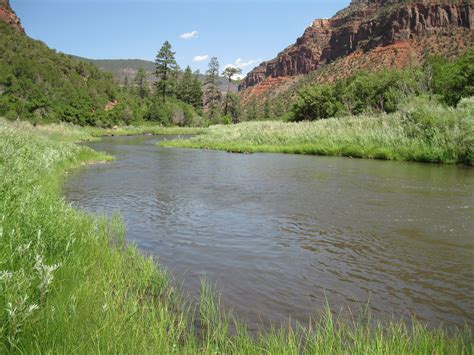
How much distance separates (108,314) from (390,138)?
71.3 ft

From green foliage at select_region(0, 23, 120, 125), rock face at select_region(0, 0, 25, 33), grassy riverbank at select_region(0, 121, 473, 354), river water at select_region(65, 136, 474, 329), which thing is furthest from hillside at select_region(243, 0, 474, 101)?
grassy riverbank at select_region(0, 121, 473, 354)

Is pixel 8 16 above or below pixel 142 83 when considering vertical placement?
above

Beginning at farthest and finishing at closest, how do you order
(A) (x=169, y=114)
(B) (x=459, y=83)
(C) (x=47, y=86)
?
1. (A) (x=169, y=114)
2. (C) (x=47, y=86)
3. (B) (x=459, y=83)

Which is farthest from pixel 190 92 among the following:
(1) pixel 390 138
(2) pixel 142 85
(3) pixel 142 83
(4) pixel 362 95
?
(1) pixel 390 138

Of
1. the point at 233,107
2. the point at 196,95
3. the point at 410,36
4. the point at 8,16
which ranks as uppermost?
the point at 410,36

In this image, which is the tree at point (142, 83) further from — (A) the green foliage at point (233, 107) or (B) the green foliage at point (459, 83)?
(B) the green foliage at point (459, 83)

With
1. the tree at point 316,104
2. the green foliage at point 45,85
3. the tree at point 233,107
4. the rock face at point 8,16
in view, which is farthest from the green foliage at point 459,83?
the rock face at point 8,16

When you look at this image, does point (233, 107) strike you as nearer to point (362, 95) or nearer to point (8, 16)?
point (8, 16)

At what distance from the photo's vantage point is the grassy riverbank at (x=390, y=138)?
62.6 feet

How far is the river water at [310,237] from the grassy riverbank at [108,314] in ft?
1.57

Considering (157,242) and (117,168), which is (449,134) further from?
(157,242)

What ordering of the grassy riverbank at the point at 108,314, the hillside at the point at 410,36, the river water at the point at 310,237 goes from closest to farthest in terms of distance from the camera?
the grassy riverbank at the point at 108,314, the river water at the point at 310,237, the hillside at the point at 410,36

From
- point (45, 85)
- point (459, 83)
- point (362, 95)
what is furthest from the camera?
point (45, 85)

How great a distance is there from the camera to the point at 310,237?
25.3ft
